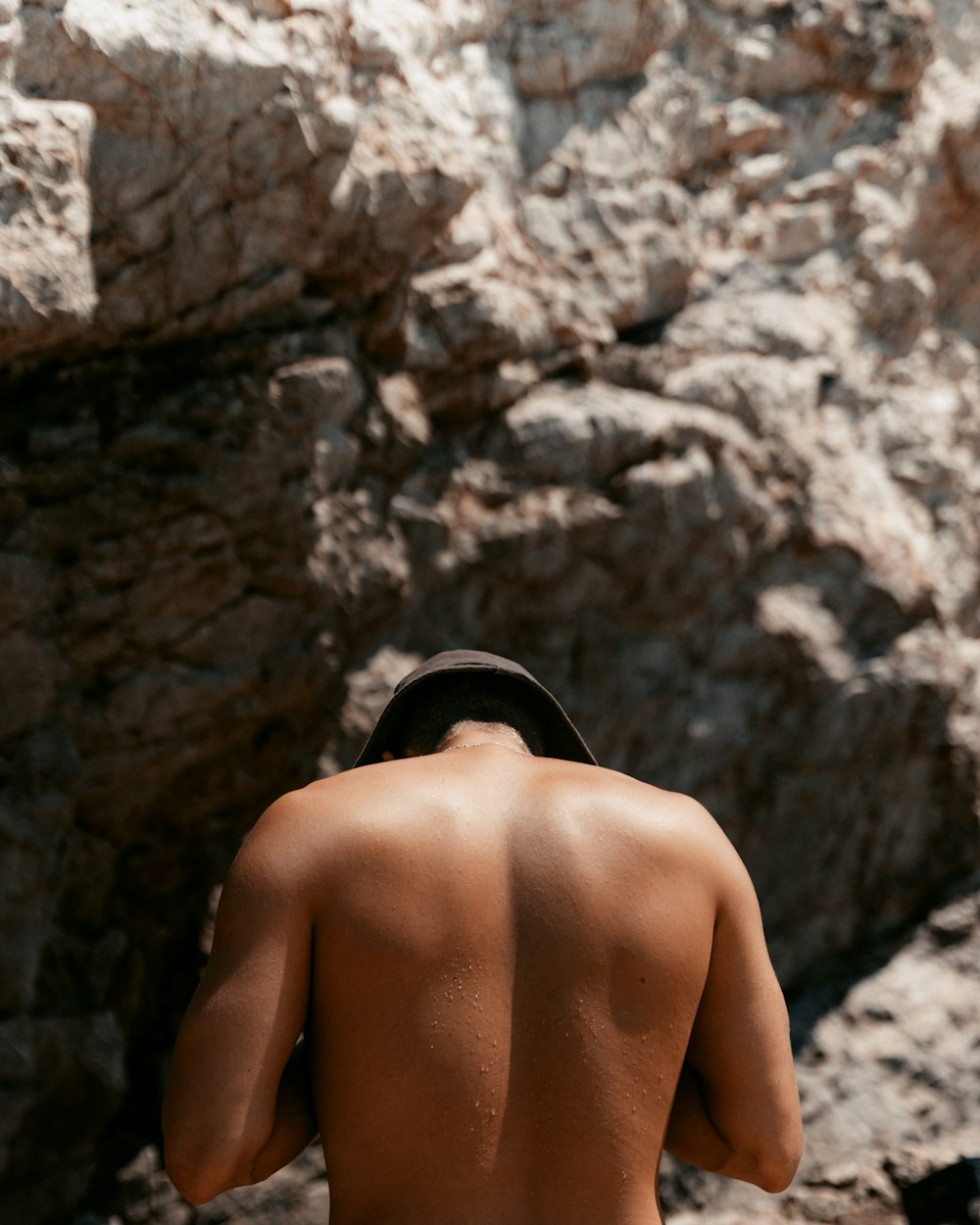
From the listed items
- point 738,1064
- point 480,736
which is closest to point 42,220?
point 480,736

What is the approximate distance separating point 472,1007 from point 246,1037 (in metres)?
0.29

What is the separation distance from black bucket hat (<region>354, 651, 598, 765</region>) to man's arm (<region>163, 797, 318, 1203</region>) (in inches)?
16.5

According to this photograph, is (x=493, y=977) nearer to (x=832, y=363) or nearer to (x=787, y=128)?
(x=832, y=363)

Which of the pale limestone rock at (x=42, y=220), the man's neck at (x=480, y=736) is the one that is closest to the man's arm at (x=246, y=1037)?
the man's neck at (x=480, y=736)

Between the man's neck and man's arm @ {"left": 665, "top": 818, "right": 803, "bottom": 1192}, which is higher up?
the man's neck

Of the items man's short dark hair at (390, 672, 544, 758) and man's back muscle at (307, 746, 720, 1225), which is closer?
man's back muscle at (307, 746, 720, 1225)

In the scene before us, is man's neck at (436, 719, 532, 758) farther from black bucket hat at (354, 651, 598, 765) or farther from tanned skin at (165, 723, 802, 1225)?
tanned skin at (165, 723, 802, 1225)

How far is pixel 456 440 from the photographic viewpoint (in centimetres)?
450

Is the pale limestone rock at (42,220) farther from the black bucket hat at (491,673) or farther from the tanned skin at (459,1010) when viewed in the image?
the tanned skin at (459,1010)

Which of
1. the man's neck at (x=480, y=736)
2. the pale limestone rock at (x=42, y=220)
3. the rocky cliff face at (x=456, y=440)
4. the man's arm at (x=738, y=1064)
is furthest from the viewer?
the rocky cliff face at (x=456, y=440)

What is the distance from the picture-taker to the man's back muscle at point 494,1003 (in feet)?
5.44

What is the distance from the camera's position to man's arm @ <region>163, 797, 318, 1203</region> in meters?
1.64

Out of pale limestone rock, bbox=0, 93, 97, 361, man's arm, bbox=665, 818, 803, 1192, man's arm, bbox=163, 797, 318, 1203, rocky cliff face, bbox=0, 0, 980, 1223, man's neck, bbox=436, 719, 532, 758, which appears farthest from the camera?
rocky cliff face, bbox=0, 0, 980, 1223

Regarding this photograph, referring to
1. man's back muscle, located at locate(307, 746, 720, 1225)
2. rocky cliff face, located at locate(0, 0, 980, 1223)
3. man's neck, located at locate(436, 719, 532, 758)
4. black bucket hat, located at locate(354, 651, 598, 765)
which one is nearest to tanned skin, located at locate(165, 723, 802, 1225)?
man's back muscle, located at locate(307, 746, 720, 1225)
